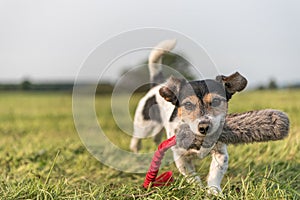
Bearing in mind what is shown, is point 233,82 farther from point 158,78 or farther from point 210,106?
point 158,78

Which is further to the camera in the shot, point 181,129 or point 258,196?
point 181,129

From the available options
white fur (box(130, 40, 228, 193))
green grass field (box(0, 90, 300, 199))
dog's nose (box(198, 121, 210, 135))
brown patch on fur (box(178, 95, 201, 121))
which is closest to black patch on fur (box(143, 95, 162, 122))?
white fur (box(130, 40, 228, 193))

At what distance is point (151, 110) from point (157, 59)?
0.63 meters

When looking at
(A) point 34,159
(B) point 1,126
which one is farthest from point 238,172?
(B) point 1,126

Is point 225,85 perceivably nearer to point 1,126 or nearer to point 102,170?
point 102,170

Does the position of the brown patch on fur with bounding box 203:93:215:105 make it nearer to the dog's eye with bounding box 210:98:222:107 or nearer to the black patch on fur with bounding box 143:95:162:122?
the dog's eye with bounding box 210:98:222:107

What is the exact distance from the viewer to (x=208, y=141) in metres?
3.44

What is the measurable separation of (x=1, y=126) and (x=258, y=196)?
767cm

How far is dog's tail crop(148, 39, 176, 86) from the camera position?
4.39 m

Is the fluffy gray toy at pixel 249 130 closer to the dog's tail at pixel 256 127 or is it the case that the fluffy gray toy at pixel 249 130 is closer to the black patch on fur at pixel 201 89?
the dog's tail at pixel 256 127

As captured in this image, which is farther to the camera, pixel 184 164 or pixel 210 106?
pixel 184 164

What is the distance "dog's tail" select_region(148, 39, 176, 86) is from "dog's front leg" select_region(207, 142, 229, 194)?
1.12m

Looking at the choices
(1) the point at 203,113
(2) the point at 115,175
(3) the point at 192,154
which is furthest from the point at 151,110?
(1) the point at 203,113

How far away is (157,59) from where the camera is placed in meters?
5.07
